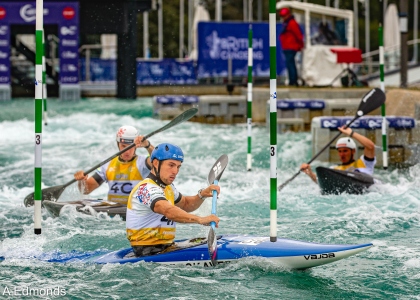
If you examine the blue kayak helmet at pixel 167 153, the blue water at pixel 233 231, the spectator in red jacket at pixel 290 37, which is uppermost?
the spectator in red jacket at pixel 290 37

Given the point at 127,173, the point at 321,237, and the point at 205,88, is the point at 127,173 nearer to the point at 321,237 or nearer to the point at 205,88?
the point at 321,237

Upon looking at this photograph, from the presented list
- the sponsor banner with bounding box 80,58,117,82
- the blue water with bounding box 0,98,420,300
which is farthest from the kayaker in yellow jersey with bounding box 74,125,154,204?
the sponsor banner with bounding box 80,58,117,82

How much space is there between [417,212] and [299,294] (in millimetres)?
3429

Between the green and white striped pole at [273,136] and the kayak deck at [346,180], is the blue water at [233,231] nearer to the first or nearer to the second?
the kayak deck at [346,180]

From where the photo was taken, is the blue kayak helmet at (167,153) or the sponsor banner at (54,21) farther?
the sponsor banner at (54,21)

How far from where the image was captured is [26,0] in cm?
2220

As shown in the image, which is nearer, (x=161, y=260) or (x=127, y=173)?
(x=161, y=260)

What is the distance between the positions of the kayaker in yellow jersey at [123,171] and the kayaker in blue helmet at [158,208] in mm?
2044

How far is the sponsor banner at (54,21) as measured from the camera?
72.6 feet

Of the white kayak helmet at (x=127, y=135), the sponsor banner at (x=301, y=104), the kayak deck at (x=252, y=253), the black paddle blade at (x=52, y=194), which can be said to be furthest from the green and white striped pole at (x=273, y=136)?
the sponsor banner at (x=301, y=104)

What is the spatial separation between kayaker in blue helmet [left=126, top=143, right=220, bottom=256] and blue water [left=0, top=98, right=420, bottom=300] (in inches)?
A: 7.7

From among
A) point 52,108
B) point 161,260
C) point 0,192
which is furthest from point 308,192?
point 52,108

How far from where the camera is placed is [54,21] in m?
22.3

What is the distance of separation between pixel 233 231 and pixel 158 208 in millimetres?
2479
